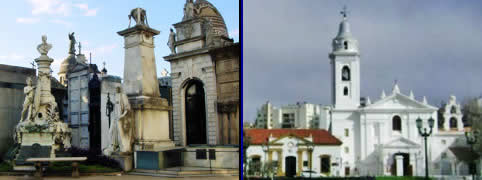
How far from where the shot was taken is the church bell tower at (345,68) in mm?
6141

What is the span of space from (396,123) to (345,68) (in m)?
1.17

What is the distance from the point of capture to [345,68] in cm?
618

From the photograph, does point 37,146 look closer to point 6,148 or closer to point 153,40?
point 6,148

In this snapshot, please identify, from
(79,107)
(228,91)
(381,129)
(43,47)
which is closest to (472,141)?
(381,129)

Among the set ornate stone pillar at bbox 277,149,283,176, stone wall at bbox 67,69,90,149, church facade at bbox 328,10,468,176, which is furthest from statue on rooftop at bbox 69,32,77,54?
church facade at bbox 328,10,468,176

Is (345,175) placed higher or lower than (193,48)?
lower

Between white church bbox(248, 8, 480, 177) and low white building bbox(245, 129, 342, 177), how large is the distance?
0.18 ft

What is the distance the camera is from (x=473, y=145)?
601 cm

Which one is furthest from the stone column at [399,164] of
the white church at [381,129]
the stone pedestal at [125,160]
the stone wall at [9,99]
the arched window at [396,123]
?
the stone wall at [9,99]

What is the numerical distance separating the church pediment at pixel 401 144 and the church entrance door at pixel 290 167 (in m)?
1.40

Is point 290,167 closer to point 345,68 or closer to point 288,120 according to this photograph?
point 288,120

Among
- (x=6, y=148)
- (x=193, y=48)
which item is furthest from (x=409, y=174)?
(x=6, y=148)

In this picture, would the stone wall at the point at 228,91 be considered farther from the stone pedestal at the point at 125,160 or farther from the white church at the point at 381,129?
the stone pedestal at the point at 125,160

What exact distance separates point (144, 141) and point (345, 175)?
9.83 ft
